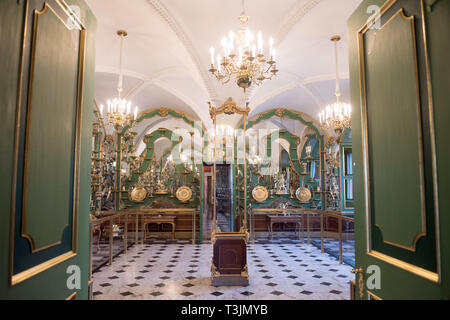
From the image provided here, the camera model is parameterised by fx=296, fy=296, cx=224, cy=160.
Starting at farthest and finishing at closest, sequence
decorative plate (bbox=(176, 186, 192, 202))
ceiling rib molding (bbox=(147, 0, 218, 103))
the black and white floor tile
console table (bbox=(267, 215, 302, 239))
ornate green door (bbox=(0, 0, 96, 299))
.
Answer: console table (bbox=(267, 215, 302, 239)) → decorative plate (bbox=(176, 186, 192, 202)) → the black and white floor tile → ceiling rib molding (bbox=(147, 0, 218, 103)) → ornate green door (bbox=(0, 0, 96, 299))

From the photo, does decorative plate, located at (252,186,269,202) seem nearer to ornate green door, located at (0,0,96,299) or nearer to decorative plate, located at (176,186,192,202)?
decorative plate, located at (176,186,192,202)

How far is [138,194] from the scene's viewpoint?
981cm

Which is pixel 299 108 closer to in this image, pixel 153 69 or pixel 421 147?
pixel 153 69

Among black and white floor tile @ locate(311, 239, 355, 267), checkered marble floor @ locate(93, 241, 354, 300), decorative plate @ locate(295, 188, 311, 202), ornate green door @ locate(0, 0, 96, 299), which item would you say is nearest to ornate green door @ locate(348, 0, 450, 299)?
ornate green door @ locate(0, 0, 96, 299)

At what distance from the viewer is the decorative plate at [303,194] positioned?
10.4 meters

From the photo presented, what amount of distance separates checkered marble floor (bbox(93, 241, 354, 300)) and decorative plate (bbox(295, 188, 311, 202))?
2231 millimetres

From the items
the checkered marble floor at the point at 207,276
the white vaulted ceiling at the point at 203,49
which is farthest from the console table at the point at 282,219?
the white vaulted ceiling at the point at 203,49

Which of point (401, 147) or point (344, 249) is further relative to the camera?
point (344, 249)

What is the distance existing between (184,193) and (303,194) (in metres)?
4.16

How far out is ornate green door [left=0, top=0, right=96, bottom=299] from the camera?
4.26ft

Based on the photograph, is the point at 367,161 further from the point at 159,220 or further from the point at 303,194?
the point at 303,194

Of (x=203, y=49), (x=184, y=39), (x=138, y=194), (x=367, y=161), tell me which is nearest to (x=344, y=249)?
(x=138, y=194)

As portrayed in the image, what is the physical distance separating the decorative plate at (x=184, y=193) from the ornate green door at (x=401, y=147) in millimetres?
8050

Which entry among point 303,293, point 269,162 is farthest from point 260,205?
point 303,293
